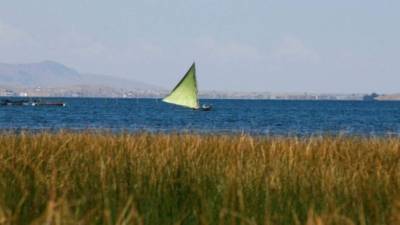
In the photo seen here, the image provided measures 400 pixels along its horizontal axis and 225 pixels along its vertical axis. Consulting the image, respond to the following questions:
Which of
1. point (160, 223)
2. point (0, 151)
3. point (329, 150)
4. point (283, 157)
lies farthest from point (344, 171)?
point (0, 151)

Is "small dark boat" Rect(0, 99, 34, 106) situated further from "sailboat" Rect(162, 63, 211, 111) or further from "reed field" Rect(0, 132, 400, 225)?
"reed field" Rect(0, 132, 400, 225)

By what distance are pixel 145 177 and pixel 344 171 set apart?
9.86ft

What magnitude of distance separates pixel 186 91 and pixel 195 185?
225 ft

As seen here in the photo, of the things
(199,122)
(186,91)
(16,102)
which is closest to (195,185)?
(186,91)

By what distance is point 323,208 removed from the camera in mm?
8883

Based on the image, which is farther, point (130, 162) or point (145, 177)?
point (130, 162)

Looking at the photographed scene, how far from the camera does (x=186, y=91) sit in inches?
3108

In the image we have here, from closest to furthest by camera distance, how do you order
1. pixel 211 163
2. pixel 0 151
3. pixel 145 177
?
1. pixel 145 177
2. pixel 211 163
3. pixel 0 151

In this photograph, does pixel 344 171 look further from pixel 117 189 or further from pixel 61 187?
pixel 61 187

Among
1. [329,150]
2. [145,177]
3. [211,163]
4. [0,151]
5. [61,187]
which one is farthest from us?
[329,150]

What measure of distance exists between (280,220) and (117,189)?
2.55 m

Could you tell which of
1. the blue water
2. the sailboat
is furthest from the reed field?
the sailboat

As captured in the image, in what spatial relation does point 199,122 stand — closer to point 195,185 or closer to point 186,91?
point 186,91

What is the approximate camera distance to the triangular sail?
77500mm
